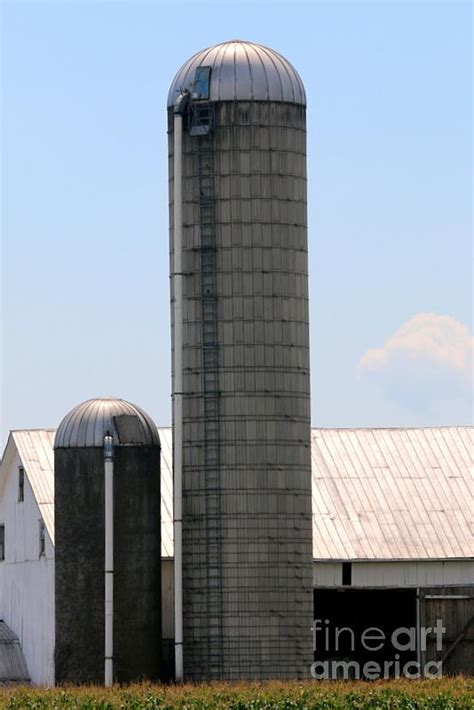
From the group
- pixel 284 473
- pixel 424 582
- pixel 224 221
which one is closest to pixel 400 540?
pixel 424 582

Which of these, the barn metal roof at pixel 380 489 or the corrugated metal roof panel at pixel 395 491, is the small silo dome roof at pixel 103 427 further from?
the corrugated metal roof panel at pixel 395 491

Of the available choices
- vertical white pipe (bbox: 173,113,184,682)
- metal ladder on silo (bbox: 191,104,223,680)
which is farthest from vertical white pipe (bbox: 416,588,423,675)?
vertical white pipe (bbox: 173,113,184,682)

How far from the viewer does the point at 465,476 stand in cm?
5991

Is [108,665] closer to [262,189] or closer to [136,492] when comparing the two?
[136,492]

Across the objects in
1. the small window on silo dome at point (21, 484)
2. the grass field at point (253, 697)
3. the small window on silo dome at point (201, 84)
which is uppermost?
the small window on silo dome at point (201, 84)

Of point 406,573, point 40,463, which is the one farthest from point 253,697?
point 40,463

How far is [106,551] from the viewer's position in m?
51.7

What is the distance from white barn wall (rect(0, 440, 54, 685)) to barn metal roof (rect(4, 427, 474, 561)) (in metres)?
1.09

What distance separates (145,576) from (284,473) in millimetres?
4065

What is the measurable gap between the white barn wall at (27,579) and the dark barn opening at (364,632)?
264 inches

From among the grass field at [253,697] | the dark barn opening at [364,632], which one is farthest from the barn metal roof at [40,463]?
the grass field at [253,697]

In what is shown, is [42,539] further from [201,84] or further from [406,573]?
[201,84]

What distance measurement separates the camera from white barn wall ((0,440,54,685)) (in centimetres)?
5531

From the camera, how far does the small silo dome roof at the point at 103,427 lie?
5238 centimetres
